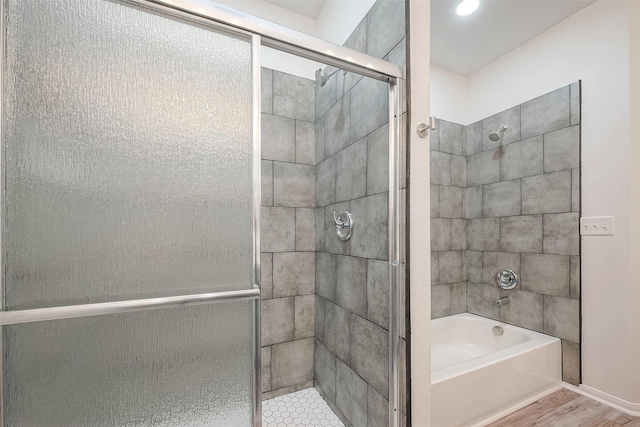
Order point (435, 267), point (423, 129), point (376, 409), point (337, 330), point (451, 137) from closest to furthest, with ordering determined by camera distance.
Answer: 1. point (423, 129)
2. point (376, 409)
3. point (337, 330)
4. point (435, 267)
5. point (451, 137)

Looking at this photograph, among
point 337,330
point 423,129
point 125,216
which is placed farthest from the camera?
point 337,330

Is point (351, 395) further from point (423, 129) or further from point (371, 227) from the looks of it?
point (423, 129)

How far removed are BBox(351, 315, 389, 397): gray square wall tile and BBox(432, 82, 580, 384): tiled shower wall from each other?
→ 1.30 m

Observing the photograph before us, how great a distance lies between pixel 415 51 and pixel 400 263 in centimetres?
91

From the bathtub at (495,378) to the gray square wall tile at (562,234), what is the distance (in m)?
0.62

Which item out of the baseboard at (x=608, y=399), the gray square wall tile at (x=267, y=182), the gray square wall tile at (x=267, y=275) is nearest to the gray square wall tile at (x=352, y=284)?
the gray square wall tile at (x=267, y=275)

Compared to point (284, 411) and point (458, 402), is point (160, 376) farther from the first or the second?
point (458, 402)

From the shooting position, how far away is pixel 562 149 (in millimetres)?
1983

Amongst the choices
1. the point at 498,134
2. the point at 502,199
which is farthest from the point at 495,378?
the point at 498,134

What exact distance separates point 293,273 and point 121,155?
138cm

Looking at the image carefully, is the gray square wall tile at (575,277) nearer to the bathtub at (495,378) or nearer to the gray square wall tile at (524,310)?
the gray square wall tile at (524,310)

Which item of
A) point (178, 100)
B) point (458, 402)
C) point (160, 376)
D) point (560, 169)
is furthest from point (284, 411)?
point (560, 169)

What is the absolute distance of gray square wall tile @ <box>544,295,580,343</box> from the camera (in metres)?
1.88

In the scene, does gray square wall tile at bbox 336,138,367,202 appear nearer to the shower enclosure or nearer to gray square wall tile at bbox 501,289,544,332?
the shower enclosure
